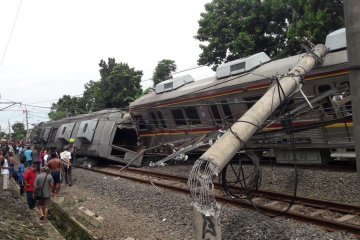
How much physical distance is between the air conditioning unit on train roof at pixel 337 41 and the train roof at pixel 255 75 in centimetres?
29

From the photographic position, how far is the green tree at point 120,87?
41412 millimetres

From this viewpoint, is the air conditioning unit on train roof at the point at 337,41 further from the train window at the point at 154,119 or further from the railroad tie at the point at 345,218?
the train window at the point at 154,119

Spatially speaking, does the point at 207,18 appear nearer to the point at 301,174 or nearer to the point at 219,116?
the point at 219,116

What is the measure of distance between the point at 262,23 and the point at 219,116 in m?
11.6

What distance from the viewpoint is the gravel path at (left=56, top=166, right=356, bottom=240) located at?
22.4ft

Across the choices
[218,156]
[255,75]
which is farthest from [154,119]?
[218,156]

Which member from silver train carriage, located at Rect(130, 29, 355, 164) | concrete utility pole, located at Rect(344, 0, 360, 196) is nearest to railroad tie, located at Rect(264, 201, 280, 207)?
silver train carriage, located at Rect(130, 29, 355, 164)

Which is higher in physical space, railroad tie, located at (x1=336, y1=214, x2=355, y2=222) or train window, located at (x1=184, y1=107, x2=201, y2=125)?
train window, located at (x1=184, y1=107, x2=201, y2=125)

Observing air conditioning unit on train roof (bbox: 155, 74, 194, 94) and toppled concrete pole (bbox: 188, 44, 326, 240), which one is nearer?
toppled concrete pole (bbox: 188, 44, 326, 240)

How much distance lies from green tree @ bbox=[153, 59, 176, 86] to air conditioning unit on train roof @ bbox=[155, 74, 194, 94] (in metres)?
17.8

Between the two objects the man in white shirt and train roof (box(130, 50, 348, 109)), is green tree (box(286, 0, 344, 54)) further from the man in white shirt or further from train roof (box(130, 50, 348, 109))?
the man in white shirt

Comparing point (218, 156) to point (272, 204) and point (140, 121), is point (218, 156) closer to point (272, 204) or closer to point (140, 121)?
point (272, 204)

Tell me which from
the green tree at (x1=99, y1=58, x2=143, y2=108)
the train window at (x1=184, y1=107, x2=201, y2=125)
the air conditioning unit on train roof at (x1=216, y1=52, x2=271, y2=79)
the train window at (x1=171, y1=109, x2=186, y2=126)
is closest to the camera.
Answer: the air conditioning unit on train roof at (x1=216, y1=52, x2=271, y2=79)

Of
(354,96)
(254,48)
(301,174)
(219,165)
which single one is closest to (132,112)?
(254,48)
